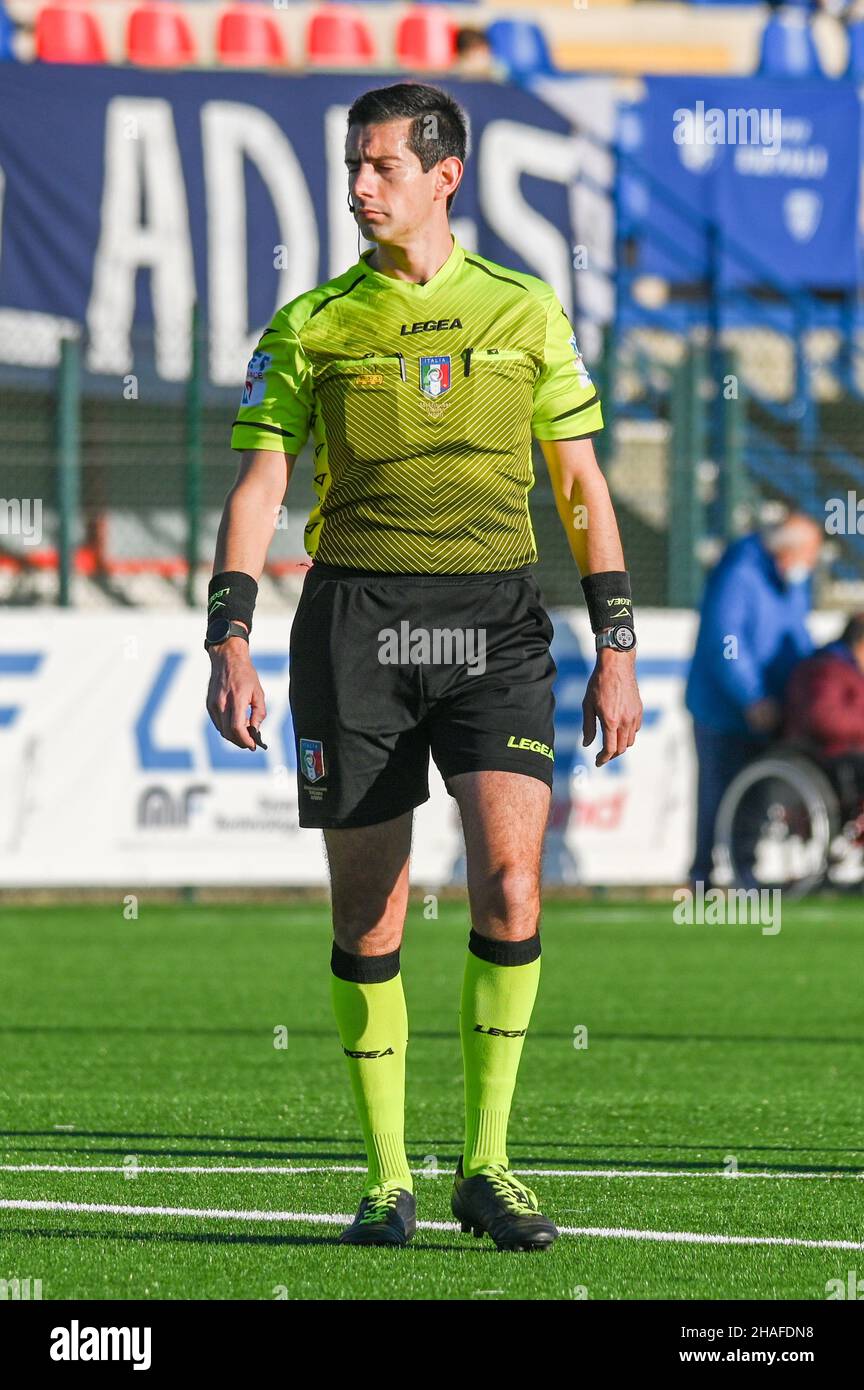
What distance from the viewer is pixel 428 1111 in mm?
7109

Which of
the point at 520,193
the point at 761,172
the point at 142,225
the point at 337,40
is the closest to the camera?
the point at 142,225

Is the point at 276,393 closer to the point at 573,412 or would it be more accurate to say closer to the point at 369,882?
the point at 573,412

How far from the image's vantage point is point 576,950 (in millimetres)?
12125

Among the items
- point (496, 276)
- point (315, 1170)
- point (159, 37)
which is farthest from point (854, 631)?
point (159, 37)

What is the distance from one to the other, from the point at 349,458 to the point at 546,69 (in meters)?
18.3

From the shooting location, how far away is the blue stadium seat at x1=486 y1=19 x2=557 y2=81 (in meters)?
23.1

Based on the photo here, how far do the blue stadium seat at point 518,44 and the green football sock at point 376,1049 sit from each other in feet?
61.6

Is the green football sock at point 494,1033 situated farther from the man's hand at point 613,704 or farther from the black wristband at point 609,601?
the black wristband at point 609,601

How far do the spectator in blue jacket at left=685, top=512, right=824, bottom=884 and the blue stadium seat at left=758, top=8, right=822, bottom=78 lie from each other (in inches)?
398

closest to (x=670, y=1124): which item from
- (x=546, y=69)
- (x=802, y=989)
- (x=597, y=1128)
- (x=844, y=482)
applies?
(x=597, y=1128)

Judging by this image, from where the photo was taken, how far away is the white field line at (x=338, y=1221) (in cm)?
500

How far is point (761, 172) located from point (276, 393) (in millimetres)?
16800

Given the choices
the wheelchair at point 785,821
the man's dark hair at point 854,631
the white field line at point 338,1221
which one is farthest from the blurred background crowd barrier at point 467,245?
the white field line at point 338,1221

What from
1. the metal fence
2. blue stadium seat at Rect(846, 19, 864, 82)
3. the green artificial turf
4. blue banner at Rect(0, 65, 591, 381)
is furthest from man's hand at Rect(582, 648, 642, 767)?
blue stadium seat at Rect(846, 19, 864, 82)
